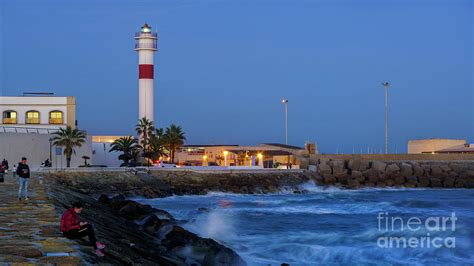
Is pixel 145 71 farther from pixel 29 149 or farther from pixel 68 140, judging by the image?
pixel 29 149

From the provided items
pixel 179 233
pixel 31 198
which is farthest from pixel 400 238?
pixel 31 198

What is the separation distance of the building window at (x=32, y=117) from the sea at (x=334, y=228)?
22.0 metres

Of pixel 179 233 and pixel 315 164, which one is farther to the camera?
pixel 315 164

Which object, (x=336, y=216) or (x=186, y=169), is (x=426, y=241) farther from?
(x=186, y=169)

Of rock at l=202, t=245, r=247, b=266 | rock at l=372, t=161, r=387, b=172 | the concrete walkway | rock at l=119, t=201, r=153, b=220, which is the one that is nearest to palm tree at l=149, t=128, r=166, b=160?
rock at l=372, t=161, r=387, b=172

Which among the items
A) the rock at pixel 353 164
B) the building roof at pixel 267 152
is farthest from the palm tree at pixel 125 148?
the rock at pixel 353 164

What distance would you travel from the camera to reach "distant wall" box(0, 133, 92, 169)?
51062mm

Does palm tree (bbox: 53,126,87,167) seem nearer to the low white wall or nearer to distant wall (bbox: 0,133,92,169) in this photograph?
distant wall (bbox: 0,133,92,169)

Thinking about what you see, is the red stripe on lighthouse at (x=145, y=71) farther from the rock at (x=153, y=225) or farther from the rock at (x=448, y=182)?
the rock at (x=153, y=225)

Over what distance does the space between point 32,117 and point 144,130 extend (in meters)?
9.41

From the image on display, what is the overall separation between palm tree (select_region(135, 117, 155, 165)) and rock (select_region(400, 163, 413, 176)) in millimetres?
21185

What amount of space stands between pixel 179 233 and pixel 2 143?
111 ft

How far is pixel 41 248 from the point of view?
12234mm

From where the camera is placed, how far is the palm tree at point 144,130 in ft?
210
